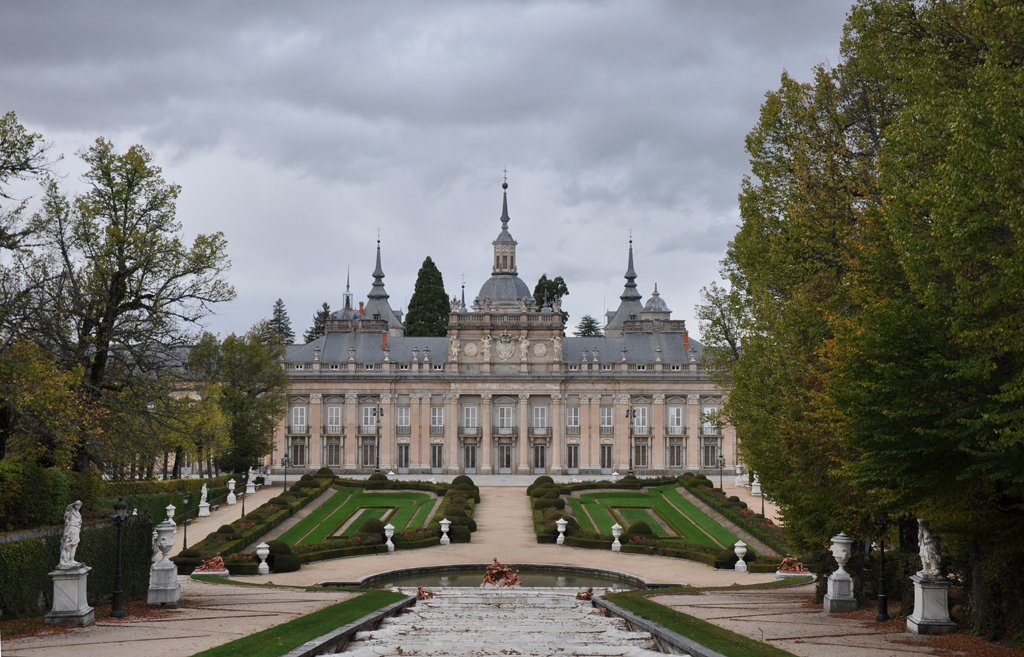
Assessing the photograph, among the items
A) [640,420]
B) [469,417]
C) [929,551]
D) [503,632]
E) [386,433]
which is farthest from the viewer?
[469,417]

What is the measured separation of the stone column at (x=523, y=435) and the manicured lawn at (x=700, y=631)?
5106cm

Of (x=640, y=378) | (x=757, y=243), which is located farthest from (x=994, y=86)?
(x=640, y=378)

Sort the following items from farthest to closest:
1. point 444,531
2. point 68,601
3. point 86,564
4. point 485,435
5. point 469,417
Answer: point 469,417, point 485,435, point 444,531, point 86,564, point 68,601

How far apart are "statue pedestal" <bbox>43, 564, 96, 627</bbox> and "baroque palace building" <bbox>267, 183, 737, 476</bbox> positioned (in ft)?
185

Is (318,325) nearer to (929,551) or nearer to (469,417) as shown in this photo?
(469,417)

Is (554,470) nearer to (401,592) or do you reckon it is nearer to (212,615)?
(401,592)

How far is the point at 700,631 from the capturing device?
1925cm

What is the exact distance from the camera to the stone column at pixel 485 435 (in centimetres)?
7731

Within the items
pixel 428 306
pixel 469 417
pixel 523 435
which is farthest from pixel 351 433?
pixel 428 306

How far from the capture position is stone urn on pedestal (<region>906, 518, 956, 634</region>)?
63.9 ft

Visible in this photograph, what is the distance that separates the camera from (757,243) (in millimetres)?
27984

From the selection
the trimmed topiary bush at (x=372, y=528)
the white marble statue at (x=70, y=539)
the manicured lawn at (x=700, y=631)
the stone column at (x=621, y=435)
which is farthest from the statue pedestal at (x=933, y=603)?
the stone column at (x=621, y=435)

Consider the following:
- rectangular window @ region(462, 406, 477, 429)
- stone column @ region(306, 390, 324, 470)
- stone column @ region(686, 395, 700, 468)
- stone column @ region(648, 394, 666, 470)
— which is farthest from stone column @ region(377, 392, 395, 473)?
stone column @ region(686, 395, 700, 468)

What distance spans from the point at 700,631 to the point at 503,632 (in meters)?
4.09
